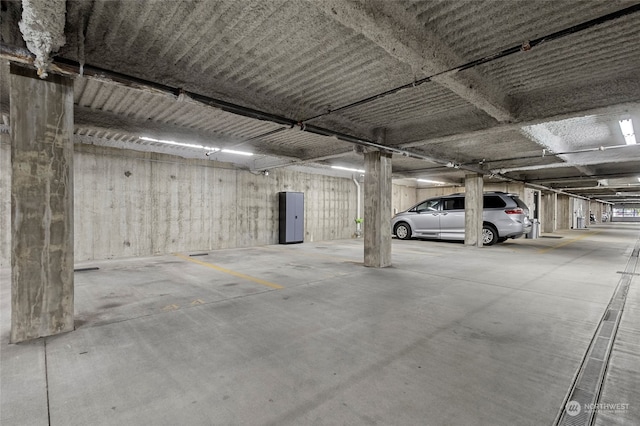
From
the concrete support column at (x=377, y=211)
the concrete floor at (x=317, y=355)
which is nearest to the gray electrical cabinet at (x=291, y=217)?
the concrete support column at (x=377, y=211)

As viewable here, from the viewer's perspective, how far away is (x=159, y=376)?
193cm

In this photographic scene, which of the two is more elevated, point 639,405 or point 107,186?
point 107,186

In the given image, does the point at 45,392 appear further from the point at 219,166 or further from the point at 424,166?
the point at 424,166

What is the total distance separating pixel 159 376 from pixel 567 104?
5049 mm

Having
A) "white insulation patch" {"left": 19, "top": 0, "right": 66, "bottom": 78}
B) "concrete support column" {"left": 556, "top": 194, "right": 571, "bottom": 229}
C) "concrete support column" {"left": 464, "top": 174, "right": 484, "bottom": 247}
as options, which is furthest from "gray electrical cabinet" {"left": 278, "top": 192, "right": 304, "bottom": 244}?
"concrete support column" {"left": 556, "top": 194, "right": 571, "bottom": 229}

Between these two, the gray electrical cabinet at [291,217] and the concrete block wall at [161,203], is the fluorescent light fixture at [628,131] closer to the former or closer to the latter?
the gray electrical cabinet at [291,217]

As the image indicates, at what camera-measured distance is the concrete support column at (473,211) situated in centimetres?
911

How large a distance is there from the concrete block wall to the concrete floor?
2.39 m

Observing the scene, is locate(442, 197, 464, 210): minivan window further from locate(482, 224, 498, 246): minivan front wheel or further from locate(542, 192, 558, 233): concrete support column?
locate(542, 192, 558, 233): concrete support column

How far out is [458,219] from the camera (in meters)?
9.86

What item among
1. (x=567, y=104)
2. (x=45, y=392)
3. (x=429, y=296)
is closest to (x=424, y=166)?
(x=567, y=104)

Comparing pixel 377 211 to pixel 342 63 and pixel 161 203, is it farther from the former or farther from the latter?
pixel 161 203

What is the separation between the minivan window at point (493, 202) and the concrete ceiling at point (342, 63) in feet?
12.7

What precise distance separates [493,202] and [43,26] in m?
10.6
